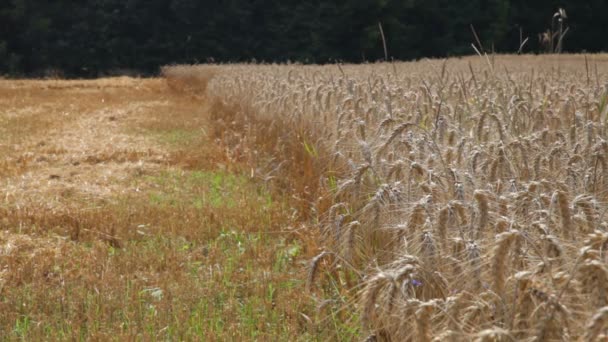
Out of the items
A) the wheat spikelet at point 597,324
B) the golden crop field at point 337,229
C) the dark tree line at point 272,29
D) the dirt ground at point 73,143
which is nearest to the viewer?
the wheat spikelet at point 597,324

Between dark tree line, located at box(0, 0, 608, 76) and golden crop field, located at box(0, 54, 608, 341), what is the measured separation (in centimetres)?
2763

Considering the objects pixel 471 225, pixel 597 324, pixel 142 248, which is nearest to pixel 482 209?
pixel 471 225

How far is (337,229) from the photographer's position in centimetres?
299

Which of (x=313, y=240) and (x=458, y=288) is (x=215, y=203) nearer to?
(x=313, y=240)

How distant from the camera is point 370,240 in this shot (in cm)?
330

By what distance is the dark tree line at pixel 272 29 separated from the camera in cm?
3412

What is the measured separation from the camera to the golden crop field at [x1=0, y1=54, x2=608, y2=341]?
190 centimetres

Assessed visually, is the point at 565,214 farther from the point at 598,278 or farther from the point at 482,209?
the point at 598,278

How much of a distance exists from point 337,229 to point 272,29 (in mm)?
34131

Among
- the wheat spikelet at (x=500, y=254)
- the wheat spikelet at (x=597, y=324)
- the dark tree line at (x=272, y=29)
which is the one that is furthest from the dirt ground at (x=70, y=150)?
the dark tree line at (x=272, y=29)

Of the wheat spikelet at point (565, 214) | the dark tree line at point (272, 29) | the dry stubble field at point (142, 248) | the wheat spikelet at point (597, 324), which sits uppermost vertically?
the dark tree line at point (272, 29)

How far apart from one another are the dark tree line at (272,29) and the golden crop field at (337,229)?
1088 inches

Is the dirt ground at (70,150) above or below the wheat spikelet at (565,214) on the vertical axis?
below

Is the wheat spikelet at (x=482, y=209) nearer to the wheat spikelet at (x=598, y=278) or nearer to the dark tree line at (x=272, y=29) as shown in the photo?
the wheat spikelet at (x=598, y=278)
